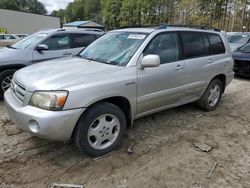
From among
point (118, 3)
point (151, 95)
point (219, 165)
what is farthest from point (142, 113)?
point (118, 3)

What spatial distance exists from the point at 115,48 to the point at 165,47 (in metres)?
0.82

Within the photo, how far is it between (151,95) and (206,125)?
1438 millimetres

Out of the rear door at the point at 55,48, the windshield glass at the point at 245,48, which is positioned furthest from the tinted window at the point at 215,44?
the windshield glass at the point at 245,48

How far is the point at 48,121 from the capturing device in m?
2.84

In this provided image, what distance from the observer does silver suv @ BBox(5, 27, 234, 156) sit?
116 inches

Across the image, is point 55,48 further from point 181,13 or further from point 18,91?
point 181,13

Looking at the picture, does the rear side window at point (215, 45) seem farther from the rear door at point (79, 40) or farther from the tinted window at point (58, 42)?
the tinted window at point (58, 42)

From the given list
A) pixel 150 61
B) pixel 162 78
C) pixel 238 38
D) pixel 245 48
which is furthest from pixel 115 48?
pixel 238 38

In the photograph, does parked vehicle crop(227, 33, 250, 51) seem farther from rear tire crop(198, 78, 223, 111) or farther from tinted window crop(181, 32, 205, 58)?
tinted window crop(181, 32, 205, 58)

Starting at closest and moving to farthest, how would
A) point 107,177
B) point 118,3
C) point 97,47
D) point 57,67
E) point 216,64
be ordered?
point 107,177 → point 57,67 → point 97,47 → point 216,64 → point 118,3

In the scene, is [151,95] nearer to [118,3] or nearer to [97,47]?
[97,47]

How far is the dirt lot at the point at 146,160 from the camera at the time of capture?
294 centimetres

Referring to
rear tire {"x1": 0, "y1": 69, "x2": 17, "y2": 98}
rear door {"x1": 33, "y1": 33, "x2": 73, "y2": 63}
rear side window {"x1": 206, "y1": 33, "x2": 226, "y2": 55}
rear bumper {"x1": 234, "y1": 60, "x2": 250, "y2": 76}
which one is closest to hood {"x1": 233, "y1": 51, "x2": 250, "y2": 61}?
rear bumper {"x1": 234, "y1": 60, "x2": 250, "y2": 76}

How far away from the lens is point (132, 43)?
153 inches
